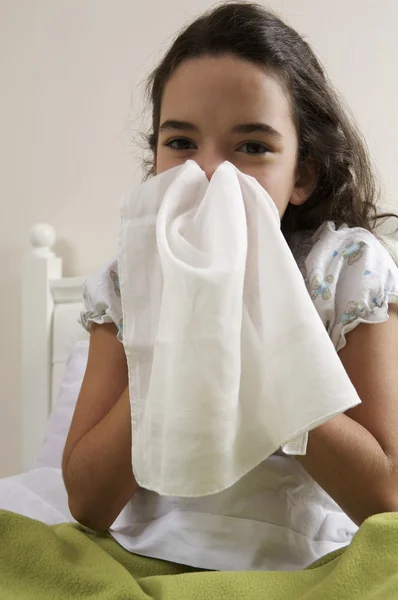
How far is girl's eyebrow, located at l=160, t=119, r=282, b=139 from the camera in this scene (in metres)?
0.77

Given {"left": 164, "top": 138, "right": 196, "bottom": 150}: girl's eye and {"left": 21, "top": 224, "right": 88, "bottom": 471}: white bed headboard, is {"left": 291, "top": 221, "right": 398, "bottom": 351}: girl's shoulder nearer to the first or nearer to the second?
{"left": 164, "top": 138, "right": 196, "bottom": 150}: girl's eye

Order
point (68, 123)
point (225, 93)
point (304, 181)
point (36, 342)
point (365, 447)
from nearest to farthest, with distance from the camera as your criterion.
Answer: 1. point (365, 447)
2. point (225, 93)
3. point (304, 181)
4. point (36, 342)
5. point (68, 123)

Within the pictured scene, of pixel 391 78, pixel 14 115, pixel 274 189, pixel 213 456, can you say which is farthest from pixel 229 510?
pixel 14 115

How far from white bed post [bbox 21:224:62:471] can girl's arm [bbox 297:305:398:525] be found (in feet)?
2.98

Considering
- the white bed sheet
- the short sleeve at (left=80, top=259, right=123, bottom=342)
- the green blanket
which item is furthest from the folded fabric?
the white bed sheet

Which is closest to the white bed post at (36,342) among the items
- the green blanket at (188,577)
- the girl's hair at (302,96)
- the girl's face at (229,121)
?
the girl's hair at (302,96)

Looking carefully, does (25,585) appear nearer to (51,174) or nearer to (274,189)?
(274,189)

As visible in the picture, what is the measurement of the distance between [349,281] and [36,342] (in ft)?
2.91

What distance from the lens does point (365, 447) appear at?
67 centimetres

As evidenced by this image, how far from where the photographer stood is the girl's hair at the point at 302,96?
0.84m

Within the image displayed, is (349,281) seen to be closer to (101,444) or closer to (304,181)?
(304,181)

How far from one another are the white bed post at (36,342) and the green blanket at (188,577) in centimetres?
90

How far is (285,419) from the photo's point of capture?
0.56 m

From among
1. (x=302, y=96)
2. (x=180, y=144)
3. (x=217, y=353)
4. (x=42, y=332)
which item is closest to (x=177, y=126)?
(x=180, y=144)
